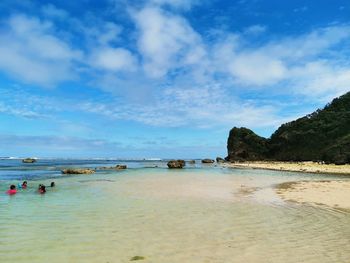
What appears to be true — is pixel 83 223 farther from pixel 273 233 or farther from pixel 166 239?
pixel 273 233

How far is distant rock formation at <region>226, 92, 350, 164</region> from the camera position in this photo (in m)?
102

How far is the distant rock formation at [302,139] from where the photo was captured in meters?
102

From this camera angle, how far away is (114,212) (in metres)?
17.5

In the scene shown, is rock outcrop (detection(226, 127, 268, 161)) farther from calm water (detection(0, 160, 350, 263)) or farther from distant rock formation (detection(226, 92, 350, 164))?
calm water (detection(0, 160, 350, 263))

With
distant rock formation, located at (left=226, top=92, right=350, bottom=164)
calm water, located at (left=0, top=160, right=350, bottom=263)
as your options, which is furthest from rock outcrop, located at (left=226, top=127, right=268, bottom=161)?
calm water, located at (left=0, top=160, right=350, bottom=263)

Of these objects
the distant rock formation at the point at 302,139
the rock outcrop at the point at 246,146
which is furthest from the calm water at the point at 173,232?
the rock outcrop at the point at 246,146

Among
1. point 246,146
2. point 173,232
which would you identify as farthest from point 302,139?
point 173,232

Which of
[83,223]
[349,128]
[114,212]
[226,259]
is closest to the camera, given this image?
[226,259]

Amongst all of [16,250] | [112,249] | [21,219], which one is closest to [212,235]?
[112,249]

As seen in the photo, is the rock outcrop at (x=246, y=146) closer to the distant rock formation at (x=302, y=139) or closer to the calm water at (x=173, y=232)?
the distant rock formation at (x=302, y=139)

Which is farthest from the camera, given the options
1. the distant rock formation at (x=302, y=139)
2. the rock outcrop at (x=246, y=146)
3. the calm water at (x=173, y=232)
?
the rock outcrop at (x=246, y=146)

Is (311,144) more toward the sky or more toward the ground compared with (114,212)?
more toward the sky

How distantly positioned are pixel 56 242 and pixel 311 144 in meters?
109

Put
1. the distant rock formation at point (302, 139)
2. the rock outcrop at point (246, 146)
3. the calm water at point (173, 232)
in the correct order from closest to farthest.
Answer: the calm water at point (173, 232)
the distant rock formation at point (302, 139)
the rock outcrop at point (246, 146)
